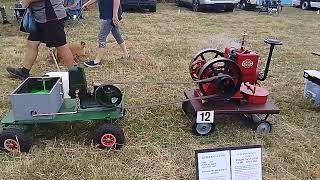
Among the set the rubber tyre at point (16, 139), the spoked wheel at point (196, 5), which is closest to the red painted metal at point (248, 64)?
the rubber tyre at point (16, 139)

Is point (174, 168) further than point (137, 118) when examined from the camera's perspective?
No

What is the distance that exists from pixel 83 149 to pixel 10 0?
44.4 ft

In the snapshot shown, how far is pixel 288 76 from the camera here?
19.6ft

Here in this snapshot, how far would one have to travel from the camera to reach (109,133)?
3.47 meters

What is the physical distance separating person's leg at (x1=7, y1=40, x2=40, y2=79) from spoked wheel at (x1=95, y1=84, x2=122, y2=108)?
1.86 metres

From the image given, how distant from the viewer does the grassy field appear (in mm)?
3283

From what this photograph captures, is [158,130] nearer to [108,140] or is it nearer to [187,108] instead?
[187,108]

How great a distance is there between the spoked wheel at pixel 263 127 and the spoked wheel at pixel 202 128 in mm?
468

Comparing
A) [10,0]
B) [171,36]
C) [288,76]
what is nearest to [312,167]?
[288,76]

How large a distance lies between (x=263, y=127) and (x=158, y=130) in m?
1.07

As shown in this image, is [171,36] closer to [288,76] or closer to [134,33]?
[134,33]

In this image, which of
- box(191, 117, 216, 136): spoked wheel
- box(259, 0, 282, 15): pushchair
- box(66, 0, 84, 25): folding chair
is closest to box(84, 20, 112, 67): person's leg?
box(191, 117, 216, 136): spoked wheel

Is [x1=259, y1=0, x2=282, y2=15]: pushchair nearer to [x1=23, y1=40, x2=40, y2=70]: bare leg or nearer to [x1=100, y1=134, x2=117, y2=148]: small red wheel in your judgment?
[x1=23, y1=40, x2=40, y2=70]: bare leg

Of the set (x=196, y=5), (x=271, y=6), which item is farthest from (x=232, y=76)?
(x=271, y=6)
